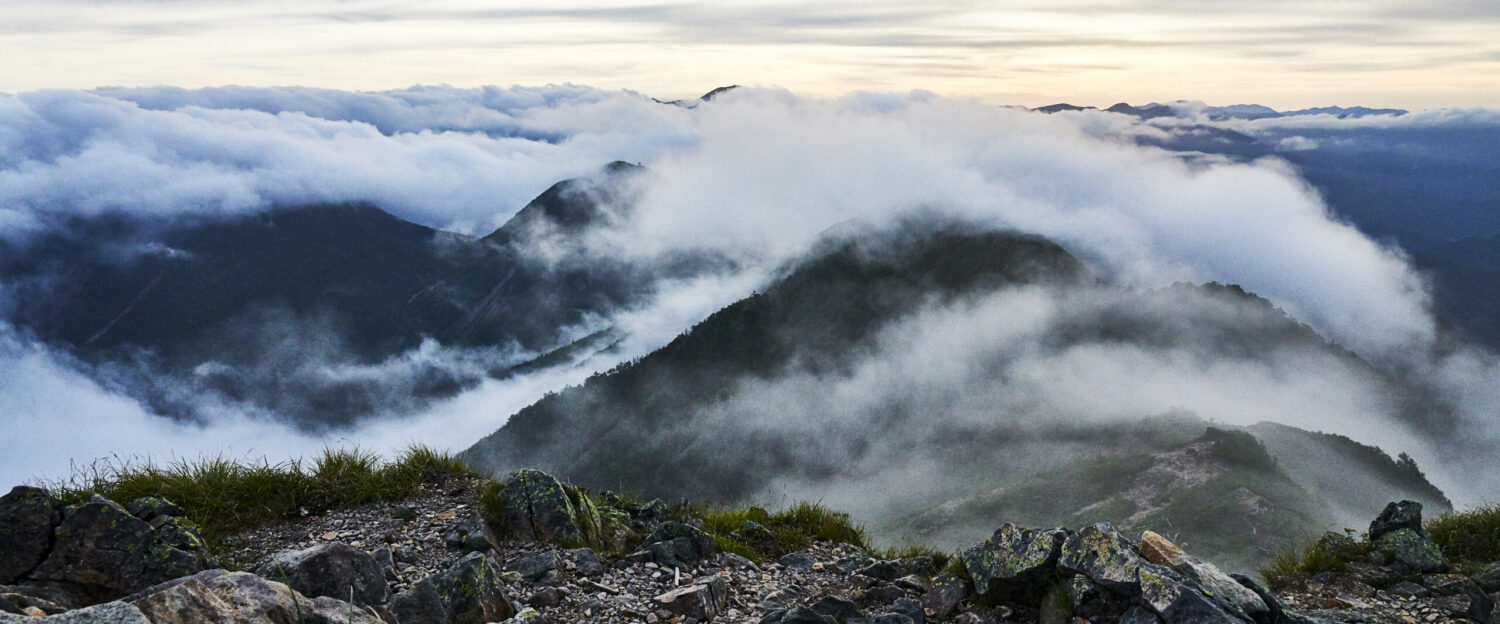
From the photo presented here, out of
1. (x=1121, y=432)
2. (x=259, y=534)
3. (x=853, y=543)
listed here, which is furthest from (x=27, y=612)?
(x=1121, y=432)

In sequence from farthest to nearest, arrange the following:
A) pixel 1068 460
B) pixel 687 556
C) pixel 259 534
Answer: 1. pixel 1068 460
2. pixel 687 556
3. pixel 259 534

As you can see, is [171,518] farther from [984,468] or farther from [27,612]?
[984,468]

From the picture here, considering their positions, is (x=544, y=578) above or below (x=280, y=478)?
below

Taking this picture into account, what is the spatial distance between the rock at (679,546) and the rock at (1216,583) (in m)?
5.75

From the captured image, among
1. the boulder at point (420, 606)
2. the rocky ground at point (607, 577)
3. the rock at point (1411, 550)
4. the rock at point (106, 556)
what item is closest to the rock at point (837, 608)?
the rocky ground at point (607, 577)

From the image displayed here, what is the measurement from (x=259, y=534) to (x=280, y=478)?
1.14 m

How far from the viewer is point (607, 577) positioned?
9711 millimetres

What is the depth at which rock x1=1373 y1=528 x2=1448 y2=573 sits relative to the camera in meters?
10.9

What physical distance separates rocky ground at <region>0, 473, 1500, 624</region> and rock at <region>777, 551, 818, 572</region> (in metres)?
0.04

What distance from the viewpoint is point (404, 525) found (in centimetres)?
1045

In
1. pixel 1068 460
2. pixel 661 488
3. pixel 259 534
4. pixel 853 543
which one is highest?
pixel 259 534

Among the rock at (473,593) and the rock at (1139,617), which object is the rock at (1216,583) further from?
the rock at (473,593)

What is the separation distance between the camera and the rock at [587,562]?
975 cm

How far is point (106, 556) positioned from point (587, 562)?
16.1 ft
